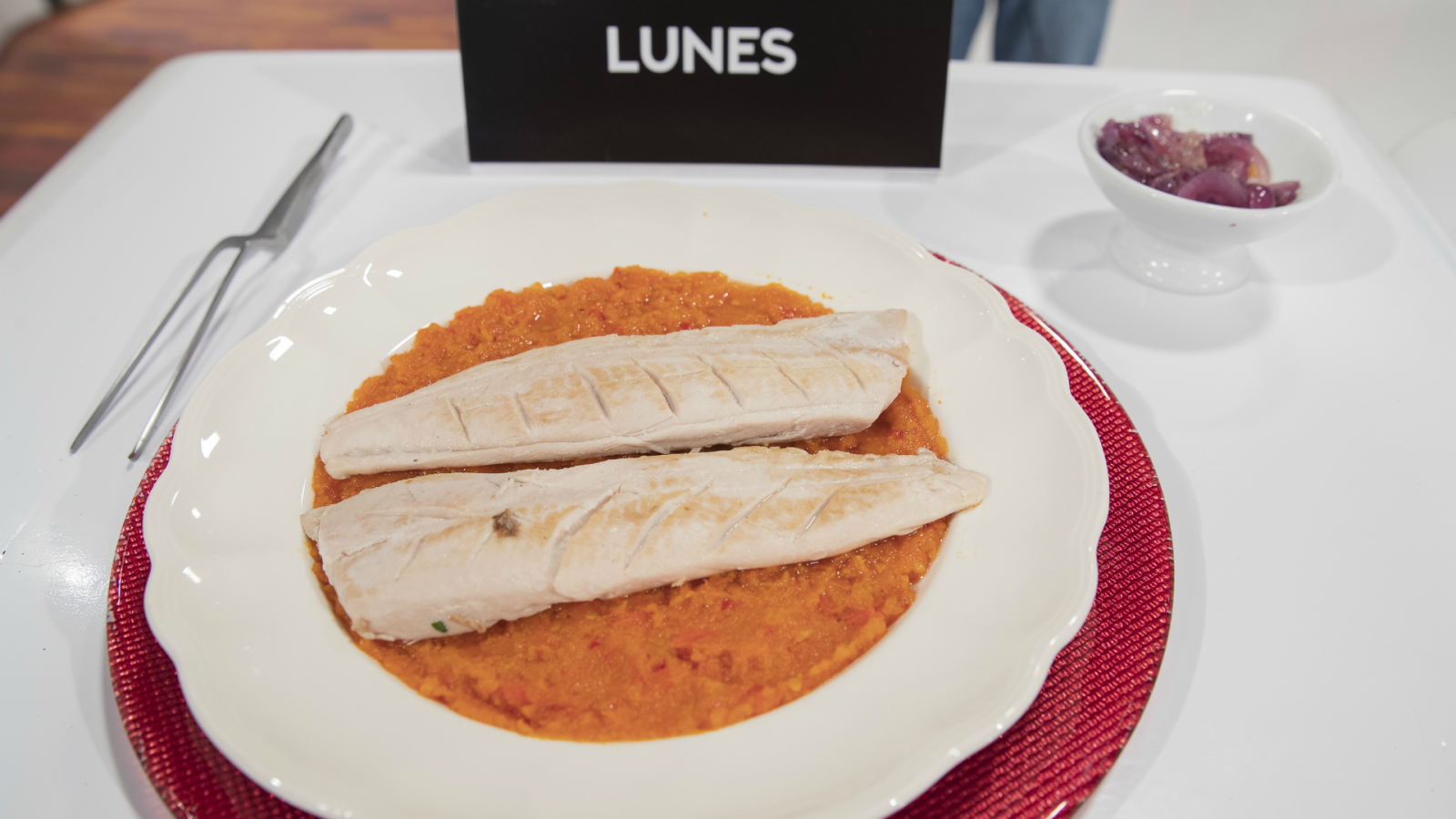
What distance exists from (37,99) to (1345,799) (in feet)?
24.6

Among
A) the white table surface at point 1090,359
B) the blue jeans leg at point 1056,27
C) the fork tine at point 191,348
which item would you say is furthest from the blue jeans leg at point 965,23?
the fork tine at point 191,348

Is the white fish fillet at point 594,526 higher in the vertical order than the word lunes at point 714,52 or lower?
lower

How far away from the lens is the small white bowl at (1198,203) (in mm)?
2293

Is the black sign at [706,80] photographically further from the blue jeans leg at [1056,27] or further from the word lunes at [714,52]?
the blue jeans leg at [1056,27]

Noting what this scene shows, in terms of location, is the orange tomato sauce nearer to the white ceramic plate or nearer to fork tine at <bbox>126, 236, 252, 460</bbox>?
the white ceramic plate

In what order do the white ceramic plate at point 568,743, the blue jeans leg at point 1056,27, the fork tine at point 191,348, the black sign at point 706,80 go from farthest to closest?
the blue jeans leg at point 1056,27 → the black sign at point 706,80 → the fork tine at point 191,348 → the white ceramic plate at point 568,743

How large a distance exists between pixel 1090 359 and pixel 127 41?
276 inches

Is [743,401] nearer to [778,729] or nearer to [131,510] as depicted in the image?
[778,729]

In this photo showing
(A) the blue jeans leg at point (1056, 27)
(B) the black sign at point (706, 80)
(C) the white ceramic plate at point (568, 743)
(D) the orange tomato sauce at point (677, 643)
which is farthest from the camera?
(A) the blue jeans leg at point (1056, 27)

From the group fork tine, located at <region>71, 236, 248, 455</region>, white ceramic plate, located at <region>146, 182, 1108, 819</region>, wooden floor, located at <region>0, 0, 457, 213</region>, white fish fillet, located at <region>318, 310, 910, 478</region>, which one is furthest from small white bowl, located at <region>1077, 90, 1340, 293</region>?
wooden floor, located at <region>0, 0, 457, 213</region>

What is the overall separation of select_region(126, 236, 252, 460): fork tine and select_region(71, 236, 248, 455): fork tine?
0.05 meters

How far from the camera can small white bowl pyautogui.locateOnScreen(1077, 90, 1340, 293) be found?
229cm

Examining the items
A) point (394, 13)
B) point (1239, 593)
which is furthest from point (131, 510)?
point (394, 13)

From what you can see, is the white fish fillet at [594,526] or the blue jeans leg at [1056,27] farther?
the blue jeans leg at [1056,27]
